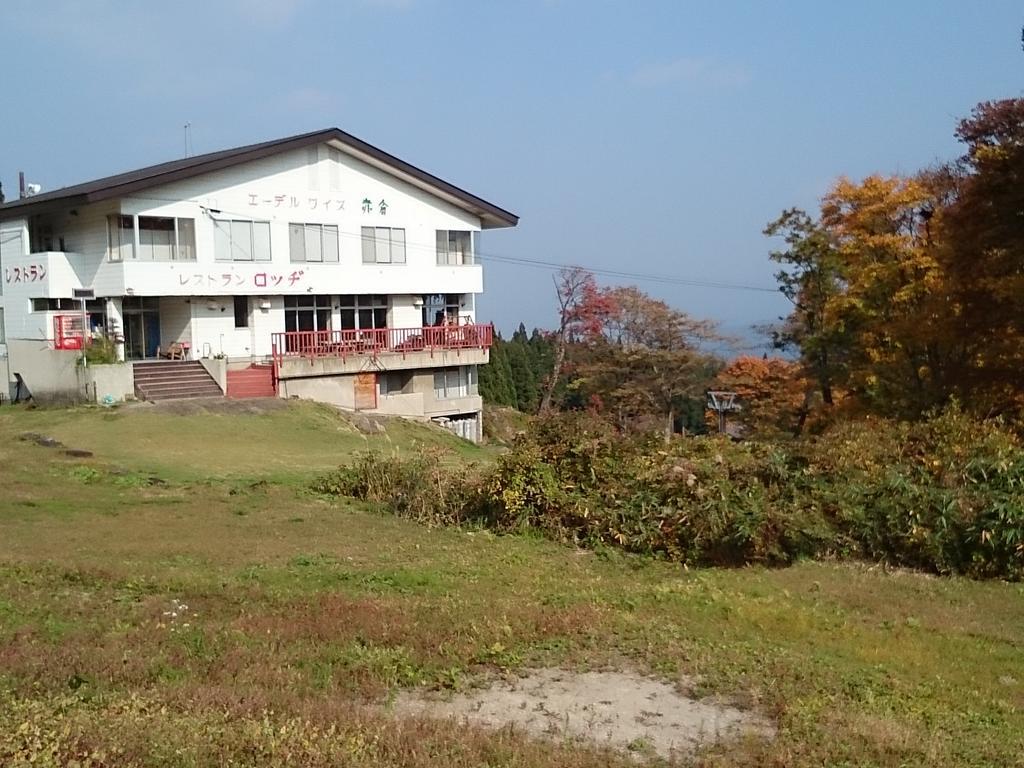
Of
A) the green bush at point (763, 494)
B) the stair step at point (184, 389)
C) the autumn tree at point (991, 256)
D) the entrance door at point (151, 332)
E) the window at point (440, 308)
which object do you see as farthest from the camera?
the window at point (440, 308)

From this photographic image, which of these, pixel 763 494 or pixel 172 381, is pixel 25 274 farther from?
pixel 763 494

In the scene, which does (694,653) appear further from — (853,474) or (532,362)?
(532,362)

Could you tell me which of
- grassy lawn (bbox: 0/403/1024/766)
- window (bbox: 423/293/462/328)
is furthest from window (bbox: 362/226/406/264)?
grassy lawn (bbox: 0/403/1024/766)

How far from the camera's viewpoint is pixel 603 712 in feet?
20.0

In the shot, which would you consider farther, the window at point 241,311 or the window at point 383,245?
the window at point 383,245

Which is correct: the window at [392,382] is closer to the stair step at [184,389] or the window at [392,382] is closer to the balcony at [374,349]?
the balcony at [374,349]

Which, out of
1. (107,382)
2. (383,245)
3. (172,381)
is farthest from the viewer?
(383,245)

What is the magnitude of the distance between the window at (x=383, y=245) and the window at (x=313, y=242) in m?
1.28

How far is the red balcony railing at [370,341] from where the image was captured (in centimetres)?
3303

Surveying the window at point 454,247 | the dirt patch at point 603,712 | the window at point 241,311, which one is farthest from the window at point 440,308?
the dirt patch at point 603,712

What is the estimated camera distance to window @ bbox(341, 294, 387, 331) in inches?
1416

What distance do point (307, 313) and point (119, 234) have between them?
671 centimetres

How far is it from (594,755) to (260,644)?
9.56 ft

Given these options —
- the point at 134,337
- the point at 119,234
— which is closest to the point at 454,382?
the point at 134,337
